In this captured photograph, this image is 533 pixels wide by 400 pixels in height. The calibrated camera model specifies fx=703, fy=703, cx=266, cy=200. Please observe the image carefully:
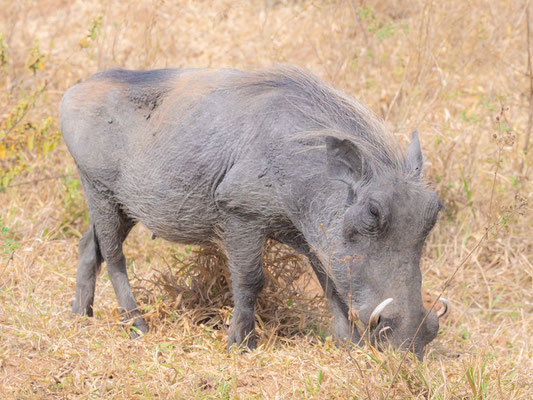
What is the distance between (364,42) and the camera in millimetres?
6145

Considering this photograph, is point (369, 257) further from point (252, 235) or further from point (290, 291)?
point (290, 291)

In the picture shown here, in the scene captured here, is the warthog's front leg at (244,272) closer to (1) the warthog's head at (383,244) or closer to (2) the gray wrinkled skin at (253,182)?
(2) the gray wrinkled skin at (253,182)

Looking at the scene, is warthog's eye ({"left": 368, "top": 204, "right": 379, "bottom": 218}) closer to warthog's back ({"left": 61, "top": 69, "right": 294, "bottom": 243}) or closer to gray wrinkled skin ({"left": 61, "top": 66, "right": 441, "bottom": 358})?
gray wrinkled skin ({"left": 61, "top": 66, "right": 441, "bottom": 358})

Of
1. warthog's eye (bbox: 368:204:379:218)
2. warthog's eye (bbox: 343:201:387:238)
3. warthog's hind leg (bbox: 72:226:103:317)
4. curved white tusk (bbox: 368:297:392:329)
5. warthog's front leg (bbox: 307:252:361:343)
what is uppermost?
warthog's eye (bbox: 368:204:379:218)

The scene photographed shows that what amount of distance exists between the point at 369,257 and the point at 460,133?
2805 millimetres

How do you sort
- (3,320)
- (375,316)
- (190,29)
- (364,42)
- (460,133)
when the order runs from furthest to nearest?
1. (190,29)
2. (364,42)
3. (460,133)
4. (3,320)
5. (375,316)

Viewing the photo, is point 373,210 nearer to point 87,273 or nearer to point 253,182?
point 253,182

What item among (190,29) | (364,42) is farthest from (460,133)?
(190,29)

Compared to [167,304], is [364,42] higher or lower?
higher

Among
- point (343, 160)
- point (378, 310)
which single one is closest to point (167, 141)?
point (343, 160)

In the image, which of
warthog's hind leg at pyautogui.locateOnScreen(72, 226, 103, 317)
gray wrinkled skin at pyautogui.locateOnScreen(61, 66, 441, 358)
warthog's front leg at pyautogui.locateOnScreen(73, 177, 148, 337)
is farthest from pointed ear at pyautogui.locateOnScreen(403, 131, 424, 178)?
warthog's hind leg at pyautogui.locateOnScreen(72, 226, 103, 317)

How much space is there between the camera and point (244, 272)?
312 centimetres

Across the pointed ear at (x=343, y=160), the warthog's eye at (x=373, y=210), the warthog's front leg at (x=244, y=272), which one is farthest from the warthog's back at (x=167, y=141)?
the warthog's eye at (x=373, y=210)

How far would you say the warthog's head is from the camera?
2.66 m
